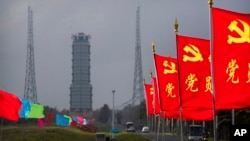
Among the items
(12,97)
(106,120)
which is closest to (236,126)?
(12,97)

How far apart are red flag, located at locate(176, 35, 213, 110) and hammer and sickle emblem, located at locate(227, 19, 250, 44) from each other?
4.89 meters

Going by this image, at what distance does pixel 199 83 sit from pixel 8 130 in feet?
110

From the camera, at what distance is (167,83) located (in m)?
23.3

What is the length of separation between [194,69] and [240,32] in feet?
17.1

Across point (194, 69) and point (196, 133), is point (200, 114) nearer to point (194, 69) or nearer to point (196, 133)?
point (194, 69)

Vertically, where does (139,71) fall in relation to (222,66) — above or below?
above

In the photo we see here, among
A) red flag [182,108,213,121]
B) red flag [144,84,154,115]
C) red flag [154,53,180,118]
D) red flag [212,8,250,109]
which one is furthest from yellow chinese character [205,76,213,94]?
red flag [144,84,154,115]

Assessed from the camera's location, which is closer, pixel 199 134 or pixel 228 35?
pixel 228 35

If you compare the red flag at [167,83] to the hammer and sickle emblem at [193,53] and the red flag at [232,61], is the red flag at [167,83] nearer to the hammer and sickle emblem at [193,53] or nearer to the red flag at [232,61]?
the hammer and sickle emblem at [193,53]

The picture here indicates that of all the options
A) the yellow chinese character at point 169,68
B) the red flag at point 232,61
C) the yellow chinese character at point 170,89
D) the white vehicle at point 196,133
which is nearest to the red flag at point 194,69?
the red flag at point 232,61

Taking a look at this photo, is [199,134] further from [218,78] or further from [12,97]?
[218,78]

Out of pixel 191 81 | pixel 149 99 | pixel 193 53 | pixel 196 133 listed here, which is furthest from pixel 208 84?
pixel 196 133

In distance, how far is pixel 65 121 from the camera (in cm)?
7712

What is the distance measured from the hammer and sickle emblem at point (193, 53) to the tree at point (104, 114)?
160562 millimetres
